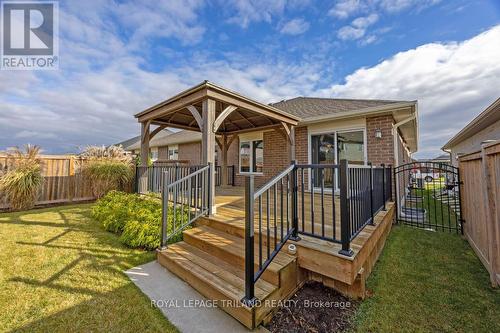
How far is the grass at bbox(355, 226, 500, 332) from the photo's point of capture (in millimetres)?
2072

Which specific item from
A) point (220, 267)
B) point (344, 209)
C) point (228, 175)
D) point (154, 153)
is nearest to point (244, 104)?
point (344, 209)

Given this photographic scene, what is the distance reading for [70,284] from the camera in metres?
2.66

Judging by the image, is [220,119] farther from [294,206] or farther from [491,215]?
[491,215]

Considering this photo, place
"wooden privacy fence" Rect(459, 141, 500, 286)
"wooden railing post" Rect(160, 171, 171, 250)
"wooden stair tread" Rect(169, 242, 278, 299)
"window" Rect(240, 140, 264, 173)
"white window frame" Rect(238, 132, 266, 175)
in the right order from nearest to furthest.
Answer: "wooden stair tread" Rect(169, 242, 278, 299), "wooden privacy fence" Rect(459, 141, 500, 286), "wooden railing post" Rect(160, 171, 171, 250), "white window frame" Rect(238, 132, 266, 175), "window" Rect(240, 140, 264, 173)

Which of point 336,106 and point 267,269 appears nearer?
point 267,269

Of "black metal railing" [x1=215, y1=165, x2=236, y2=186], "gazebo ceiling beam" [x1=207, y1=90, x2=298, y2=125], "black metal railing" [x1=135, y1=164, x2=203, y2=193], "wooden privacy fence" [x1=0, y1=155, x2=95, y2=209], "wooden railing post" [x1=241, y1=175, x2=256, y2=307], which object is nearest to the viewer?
"wooden railing post" [x1=241, y1=175, x2=256, y2=307]

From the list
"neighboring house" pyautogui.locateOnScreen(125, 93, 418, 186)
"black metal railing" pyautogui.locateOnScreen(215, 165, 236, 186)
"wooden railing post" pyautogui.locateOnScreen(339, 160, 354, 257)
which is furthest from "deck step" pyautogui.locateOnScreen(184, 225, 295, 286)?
"black metal railing" pyautogui.locateOnScreen(215, 165, 236, 186)

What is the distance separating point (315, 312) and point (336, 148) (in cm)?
538

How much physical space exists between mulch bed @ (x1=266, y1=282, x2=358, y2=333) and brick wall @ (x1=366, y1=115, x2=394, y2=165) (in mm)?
4692

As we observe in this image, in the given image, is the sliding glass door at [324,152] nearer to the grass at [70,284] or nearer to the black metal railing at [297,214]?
the black metal railing at [297,214]

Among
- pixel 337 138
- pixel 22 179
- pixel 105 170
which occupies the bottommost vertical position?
pixel 22 179

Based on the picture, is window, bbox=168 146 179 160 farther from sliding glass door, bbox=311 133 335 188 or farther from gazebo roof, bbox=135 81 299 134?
sliding glass door, bbox=311 133 335 188

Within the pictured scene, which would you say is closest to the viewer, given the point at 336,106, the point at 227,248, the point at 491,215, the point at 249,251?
the point at 249,251

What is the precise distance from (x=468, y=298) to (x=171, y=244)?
4282 millimetres
